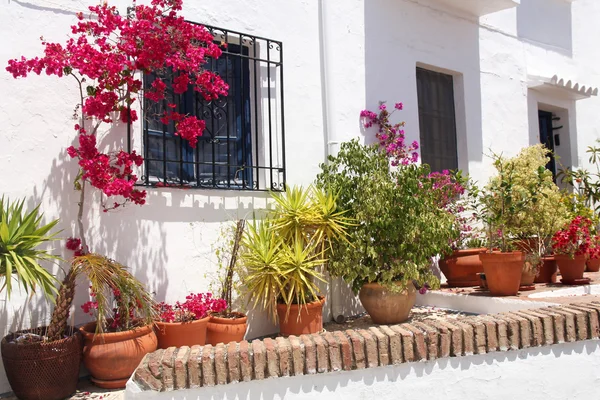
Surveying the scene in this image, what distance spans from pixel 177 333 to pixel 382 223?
2203mm

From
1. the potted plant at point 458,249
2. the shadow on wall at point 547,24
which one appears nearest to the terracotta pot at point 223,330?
the potted plant at point 458,249

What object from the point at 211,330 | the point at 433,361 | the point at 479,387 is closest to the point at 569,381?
the point at 479,387

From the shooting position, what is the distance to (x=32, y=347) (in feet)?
13.0

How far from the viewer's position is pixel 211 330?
4953 millimetres

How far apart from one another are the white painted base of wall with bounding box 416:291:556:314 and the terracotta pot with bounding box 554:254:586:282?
1.50 metres

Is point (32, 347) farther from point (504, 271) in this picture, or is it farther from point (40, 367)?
point (504, 271)

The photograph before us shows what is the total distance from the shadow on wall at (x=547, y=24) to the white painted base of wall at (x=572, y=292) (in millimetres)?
4339

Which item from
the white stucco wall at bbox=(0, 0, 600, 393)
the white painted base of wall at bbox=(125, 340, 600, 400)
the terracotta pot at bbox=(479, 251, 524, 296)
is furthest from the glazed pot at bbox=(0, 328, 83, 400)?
the terracotta pot at bbox=(479, 251, 524, 296)

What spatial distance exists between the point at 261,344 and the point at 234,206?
2.39 m

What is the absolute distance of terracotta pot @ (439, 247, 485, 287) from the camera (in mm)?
7020

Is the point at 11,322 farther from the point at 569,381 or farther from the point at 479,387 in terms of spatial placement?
the point at 569,381

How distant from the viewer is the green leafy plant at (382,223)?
565cm

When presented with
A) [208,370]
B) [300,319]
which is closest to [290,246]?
[300,319]

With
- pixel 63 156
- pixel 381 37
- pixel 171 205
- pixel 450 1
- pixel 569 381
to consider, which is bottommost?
pixel 569 381
